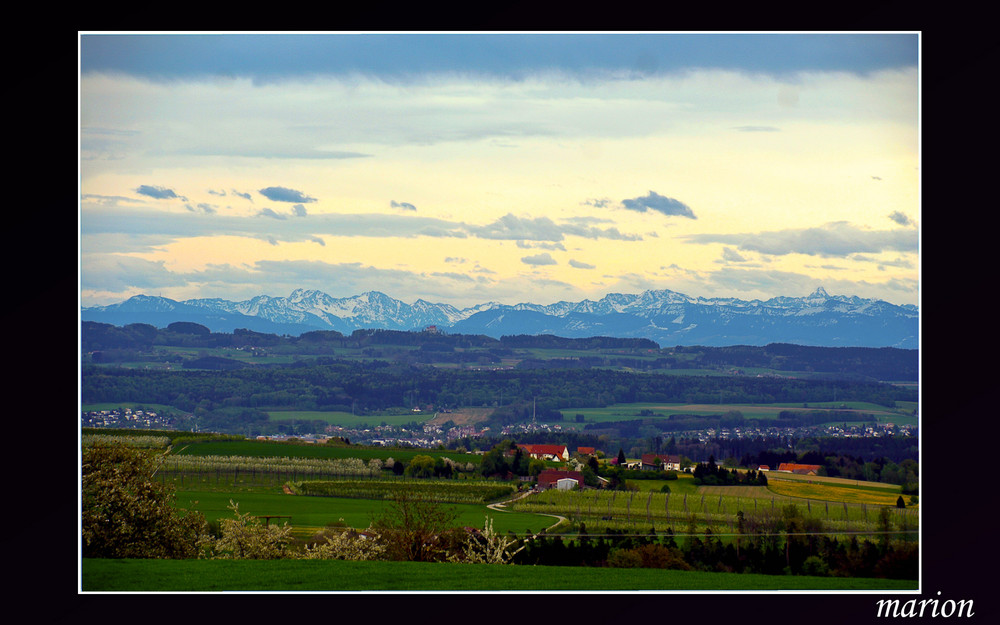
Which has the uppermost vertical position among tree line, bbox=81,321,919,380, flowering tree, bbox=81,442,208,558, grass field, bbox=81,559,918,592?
tree line, bbox=81,321,919,380

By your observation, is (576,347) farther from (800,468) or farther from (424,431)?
(800,468)

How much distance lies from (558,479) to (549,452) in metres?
2.66

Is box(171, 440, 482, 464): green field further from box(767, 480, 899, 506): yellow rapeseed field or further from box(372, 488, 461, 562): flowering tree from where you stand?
box(372, 488, 461, 562): flowering tree

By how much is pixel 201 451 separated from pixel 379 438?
178 inches

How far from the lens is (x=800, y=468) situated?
1811 cm

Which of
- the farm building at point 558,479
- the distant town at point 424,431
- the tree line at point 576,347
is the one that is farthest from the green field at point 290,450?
the farm building at point 558,479

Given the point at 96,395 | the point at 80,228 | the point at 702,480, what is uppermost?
the point at 80,228

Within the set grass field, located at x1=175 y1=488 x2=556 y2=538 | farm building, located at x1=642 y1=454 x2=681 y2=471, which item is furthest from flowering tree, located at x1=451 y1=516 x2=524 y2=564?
farm building, located at x1=642 y1=454 x2=681 y2=471

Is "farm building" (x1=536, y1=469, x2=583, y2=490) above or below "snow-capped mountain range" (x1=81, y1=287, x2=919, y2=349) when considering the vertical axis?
below

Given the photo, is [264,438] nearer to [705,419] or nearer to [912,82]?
[705,419]

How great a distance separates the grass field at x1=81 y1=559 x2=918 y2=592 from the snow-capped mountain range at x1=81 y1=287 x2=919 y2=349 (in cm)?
909

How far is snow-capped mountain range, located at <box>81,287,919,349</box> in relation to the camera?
19.9m

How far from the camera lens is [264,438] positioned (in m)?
22.7
